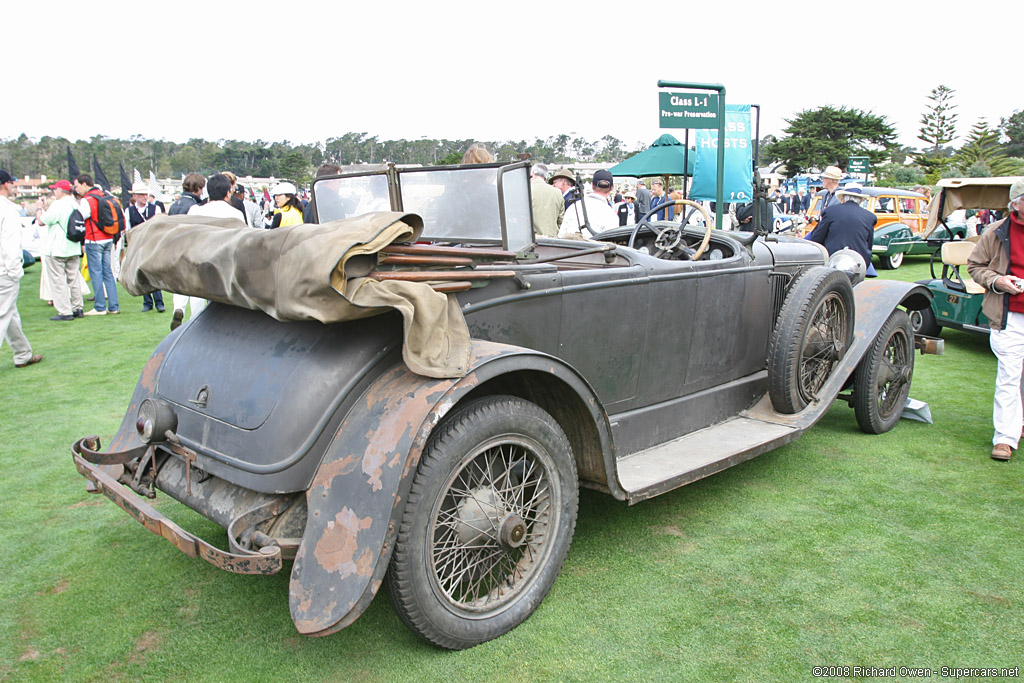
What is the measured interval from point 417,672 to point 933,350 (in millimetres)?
4398

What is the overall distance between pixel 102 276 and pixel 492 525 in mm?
9530

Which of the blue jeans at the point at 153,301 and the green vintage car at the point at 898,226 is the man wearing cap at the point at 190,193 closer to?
the blue jeans at the point at 153,301

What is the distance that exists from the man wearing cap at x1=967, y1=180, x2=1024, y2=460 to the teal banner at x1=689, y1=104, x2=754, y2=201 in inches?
104

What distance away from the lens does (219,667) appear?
2.46 meters

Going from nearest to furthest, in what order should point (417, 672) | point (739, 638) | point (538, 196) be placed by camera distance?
1. point (417, 672)
2. point (739, 638)
3. point (538, 196)

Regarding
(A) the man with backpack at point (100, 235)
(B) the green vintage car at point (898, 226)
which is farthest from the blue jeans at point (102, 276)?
(B) the green vintage car at point (898, 226)

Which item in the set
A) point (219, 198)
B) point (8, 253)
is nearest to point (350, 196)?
point (219, 198)

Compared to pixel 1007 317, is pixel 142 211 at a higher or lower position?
higher

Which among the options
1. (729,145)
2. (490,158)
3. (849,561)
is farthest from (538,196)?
(849,561)

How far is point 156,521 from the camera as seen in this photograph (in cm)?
246

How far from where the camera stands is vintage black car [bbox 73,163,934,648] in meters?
2.31

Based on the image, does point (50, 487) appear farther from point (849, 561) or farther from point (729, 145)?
point (729, 145)

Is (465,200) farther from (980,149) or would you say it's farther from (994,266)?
(980,149)

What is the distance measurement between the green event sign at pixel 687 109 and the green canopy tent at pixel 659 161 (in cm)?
693
